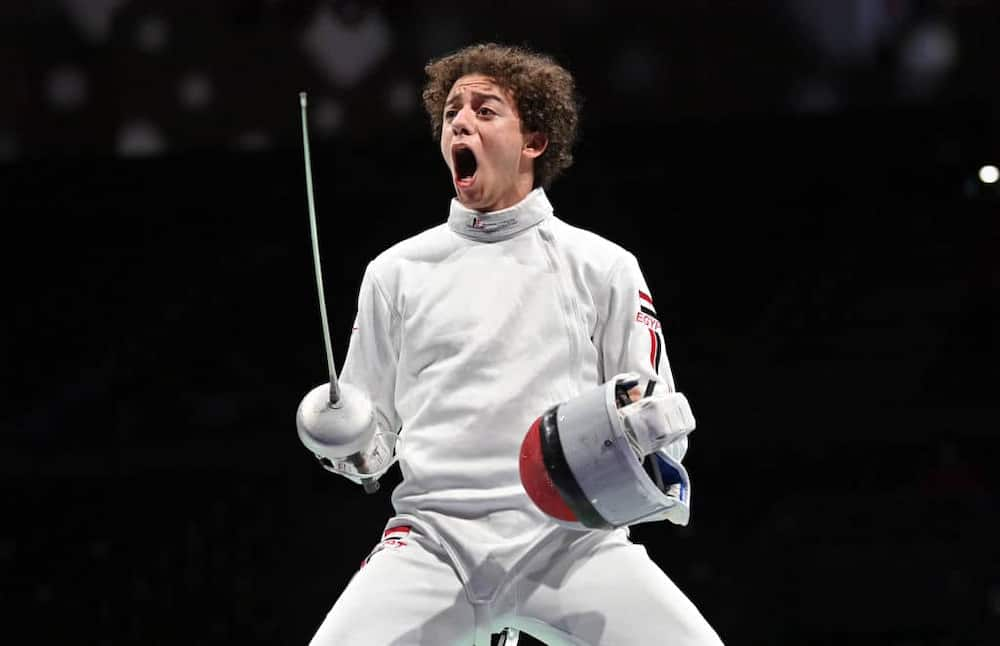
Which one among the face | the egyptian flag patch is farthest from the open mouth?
the egyptian flag patch

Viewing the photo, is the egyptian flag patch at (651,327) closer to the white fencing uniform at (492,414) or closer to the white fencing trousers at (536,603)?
the white fencing uniform at (492,414)

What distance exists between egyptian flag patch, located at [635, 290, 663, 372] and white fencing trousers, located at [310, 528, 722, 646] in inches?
12.5

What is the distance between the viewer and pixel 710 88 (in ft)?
11.7

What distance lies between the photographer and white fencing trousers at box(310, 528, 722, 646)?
5.86 feet

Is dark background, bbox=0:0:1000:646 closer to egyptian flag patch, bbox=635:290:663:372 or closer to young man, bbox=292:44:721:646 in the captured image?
young man, bbox=292:44:721:646

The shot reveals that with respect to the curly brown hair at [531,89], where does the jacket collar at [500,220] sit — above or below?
below

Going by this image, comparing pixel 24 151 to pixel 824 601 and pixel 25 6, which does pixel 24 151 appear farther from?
pixel 824 601

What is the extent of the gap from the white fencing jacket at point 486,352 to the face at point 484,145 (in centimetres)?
5

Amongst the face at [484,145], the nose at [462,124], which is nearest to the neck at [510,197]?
the face at [484,145]

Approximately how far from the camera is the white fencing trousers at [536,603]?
5.86ft

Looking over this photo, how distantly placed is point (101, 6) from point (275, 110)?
2.04ft

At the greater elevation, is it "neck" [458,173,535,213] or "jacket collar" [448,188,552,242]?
"neck" [458,173,535,213]

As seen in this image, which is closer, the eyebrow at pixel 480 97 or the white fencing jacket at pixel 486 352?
the white fencing jacket at pixel 486 352

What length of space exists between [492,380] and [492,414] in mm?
65
